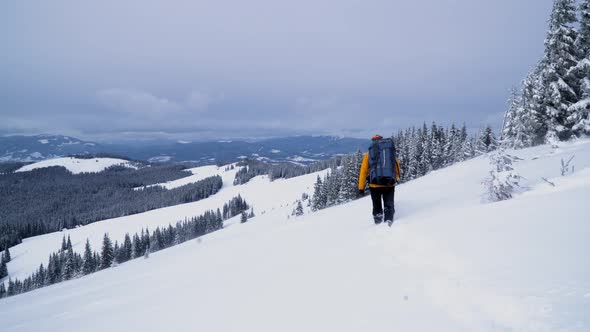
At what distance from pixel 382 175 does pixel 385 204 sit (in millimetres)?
825

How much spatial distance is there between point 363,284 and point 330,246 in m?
2.00

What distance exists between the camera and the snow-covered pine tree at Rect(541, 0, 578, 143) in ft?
53.3

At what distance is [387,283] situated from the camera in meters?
3.48

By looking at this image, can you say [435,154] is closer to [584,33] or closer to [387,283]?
[584,33]

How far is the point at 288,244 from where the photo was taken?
6.34 metres

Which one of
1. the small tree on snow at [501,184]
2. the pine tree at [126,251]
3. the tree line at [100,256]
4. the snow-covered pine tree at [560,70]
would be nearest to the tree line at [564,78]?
the snow-covered pine tree at [560,70]

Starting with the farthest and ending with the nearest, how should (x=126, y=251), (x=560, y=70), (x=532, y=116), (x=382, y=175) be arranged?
(x=126, y=251), (x=532, y=116), (x=560, y=70), (x=382, y=175)

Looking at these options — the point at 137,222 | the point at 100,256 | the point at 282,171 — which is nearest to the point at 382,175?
the point at 100,256

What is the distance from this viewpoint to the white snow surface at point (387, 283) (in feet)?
8.43

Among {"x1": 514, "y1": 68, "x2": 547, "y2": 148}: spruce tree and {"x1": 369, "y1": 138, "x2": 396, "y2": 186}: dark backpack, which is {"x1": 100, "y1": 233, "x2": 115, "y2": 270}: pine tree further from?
{"x1": 514, "y1": 68, "x2": 547, "y2": 148}: spruce tree

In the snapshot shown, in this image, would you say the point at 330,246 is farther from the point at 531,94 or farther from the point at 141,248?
the point at 141,248

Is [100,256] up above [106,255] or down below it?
below

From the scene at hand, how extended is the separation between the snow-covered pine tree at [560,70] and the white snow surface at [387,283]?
45.7 ft

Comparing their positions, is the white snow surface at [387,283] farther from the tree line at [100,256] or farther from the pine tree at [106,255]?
the pine tree at [106,255]
